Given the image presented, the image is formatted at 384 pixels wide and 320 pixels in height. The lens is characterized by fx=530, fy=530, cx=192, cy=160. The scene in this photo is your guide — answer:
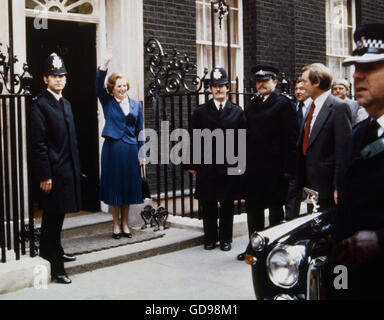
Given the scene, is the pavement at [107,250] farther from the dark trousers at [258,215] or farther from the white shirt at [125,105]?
the white shirt at [125,105]

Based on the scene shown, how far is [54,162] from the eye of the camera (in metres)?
4.90

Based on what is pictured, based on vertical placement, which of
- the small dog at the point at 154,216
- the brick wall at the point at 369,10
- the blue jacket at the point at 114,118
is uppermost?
the brick wall at the point at 369,10

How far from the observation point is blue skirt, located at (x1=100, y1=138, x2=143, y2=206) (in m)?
6.14

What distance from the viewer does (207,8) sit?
8969mm

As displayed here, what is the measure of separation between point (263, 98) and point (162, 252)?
2.10 m

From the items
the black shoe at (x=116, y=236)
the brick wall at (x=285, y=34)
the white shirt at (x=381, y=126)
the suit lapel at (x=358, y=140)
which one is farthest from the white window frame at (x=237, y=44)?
the white shirt at (x=381, y=126)

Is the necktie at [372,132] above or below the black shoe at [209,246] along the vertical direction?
above

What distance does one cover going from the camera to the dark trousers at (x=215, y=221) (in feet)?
Result: 20.4

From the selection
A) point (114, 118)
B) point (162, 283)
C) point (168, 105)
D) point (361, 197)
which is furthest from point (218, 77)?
point (361, 197)

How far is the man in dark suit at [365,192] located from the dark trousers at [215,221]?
11.9 feet

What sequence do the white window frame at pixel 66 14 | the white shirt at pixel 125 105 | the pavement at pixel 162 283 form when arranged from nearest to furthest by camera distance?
the pavement at pixel 162 283 → the white shirt at pixel 125 105 → the white window frame at pixel 66 14

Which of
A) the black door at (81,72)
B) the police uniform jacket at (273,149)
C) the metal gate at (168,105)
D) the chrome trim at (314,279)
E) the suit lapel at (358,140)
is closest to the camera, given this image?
the suit lapel at (358,140)
